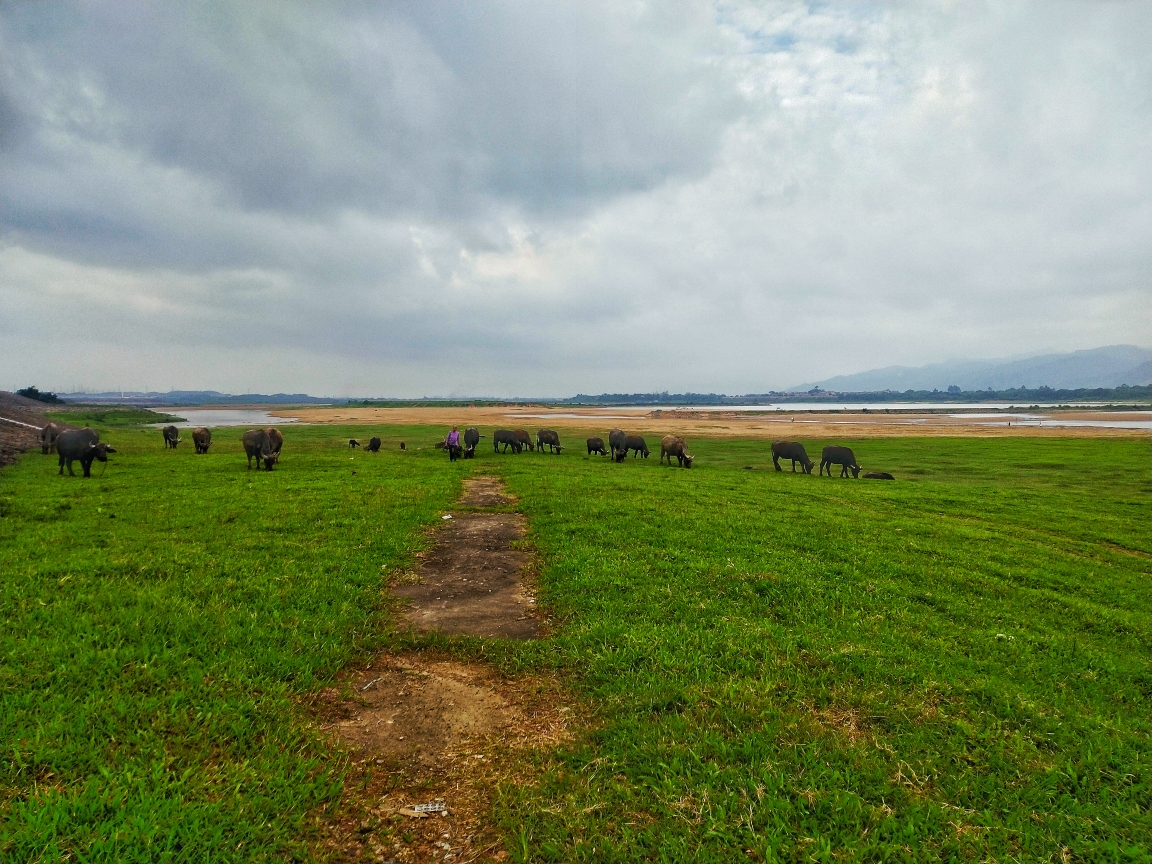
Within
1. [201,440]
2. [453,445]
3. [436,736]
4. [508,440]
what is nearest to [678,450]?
[508,440]

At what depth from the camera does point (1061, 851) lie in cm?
338

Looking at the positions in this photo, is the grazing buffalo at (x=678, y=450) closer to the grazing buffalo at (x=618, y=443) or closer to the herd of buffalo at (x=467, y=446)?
the herd of buffalo at (x=467, y=446)

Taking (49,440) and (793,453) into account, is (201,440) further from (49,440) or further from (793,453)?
(793,453)

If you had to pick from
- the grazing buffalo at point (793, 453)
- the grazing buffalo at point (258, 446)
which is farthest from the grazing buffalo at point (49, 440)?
the grazing buffalo at point (793, 453)

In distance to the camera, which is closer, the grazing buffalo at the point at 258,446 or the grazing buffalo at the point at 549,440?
the grazing buffalo at the point at 258,446

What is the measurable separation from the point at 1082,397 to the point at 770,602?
27676cm

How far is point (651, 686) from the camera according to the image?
5008mm

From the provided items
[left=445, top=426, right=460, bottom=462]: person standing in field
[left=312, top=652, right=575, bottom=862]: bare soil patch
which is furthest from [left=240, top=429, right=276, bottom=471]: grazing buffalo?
[left=312, top=652, right=575, bottom=862]: bare soil patch

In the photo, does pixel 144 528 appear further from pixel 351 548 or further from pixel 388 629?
pixel 388 629

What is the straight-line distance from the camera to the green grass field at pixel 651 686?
11.1 ft

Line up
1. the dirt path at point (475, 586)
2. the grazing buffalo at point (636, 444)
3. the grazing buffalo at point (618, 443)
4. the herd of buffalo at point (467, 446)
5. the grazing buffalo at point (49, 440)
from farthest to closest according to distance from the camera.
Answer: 1. the grazing buffalo at point (636, 444)
2. the grazing buffalo at point (618, 443)
3. the grazing buffalo at point (49, 440)
4. the herd of buffalo at point (467, 446)
5. the dirt path at point (475, 586)

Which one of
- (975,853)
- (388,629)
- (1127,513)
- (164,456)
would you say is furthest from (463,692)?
(164,456)

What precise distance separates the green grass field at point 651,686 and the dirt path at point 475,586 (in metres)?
0.48

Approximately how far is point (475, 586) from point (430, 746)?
146 inches
